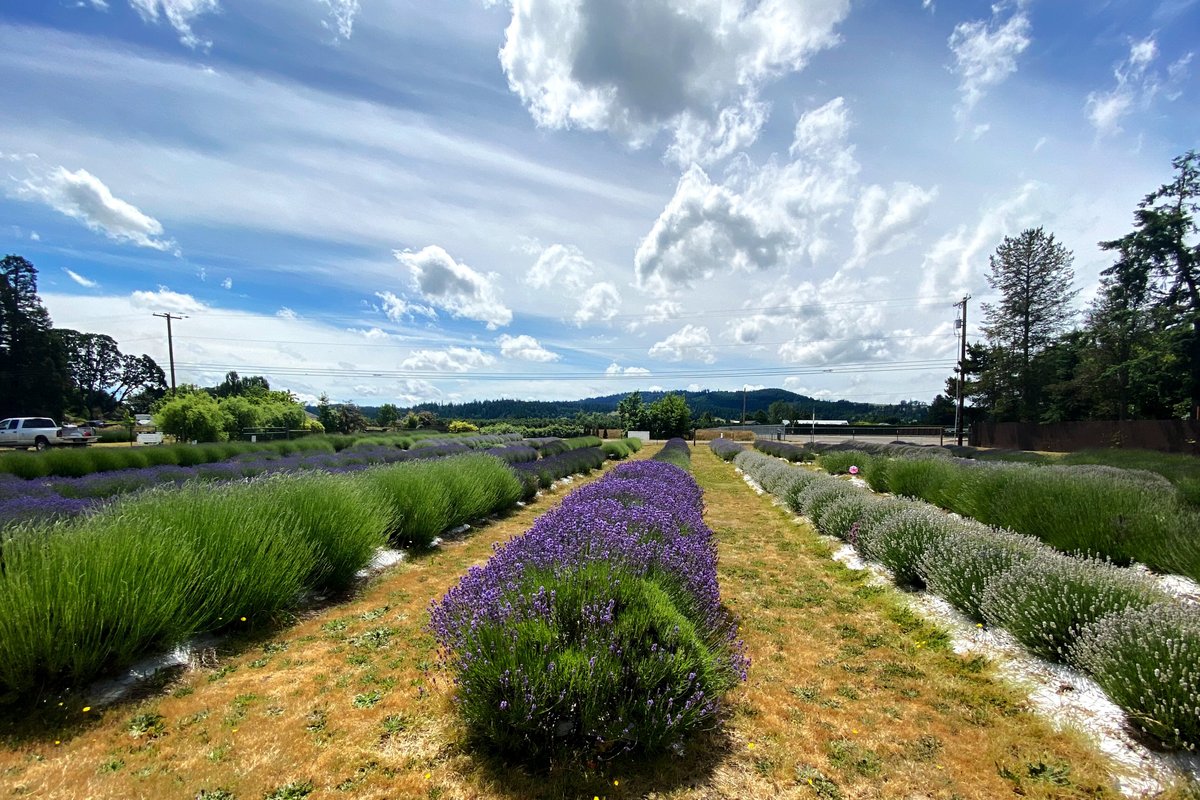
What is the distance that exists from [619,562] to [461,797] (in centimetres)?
147

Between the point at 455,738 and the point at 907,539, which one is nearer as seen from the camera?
the point at 455,738

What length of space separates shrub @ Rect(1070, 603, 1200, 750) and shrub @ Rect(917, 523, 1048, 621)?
1.08m

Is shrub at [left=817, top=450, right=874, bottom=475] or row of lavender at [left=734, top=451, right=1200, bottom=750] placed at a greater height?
row of lavender at [left=734, top=451, right=1200, bottom=750]

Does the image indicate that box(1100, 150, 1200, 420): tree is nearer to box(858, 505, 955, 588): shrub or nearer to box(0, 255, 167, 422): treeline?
box(858, 505, 955, 588): shrub

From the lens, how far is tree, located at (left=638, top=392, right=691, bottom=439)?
190 ft

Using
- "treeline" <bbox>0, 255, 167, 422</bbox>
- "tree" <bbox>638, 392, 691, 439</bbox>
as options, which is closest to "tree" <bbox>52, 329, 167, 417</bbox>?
"treeline" <bbox>0, 255, 167, 422</bbox>

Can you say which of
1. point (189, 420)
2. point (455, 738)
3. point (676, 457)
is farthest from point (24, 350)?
point (455, 738)

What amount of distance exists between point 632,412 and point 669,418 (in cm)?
648

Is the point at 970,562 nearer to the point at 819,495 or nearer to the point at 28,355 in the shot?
the point at 819,495

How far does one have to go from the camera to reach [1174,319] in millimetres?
22031

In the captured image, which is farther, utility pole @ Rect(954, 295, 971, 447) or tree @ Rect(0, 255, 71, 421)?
tree @ Rect(0, 255, 71, 421)

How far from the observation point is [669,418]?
58.3m

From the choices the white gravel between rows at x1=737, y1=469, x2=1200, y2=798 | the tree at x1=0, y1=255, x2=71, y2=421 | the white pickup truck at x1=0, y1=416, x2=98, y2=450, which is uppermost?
the tree at x1=0, y1=255, x2=71, y2=421

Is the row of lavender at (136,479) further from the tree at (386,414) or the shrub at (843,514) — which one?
the tree at (386,414)
